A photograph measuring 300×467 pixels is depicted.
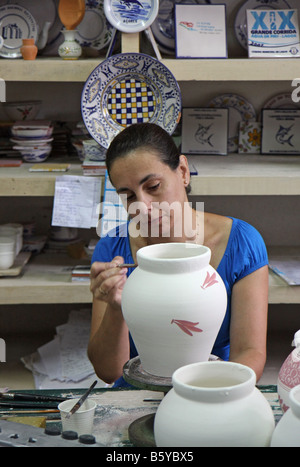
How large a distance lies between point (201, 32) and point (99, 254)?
1281 mm

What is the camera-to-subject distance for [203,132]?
9.53 feet

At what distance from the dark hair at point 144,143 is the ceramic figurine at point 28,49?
3.53 ft

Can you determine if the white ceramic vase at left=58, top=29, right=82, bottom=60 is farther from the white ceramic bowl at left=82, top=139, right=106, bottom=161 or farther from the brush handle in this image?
the brush handle

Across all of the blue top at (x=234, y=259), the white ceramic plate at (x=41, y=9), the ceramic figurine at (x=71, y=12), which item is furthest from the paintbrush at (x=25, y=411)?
the white ceramic plate at (x=41, y=9)

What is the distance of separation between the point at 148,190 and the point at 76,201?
102cm

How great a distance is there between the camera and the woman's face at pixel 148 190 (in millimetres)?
1504

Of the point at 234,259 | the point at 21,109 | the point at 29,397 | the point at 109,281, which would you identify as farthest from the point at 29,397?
the point at 21,109

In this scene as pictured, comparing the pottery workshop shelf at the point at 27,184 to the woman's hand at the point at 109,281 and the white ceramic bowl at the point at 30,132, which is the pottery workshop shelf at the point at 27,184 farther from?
the woman's hand at the point at 109,281

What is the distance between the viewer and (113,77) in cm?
249

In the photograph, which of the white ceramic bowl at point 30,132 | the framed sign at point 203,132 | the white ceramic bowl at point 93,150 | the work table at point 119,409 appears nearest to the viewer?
the work table at point 119,409

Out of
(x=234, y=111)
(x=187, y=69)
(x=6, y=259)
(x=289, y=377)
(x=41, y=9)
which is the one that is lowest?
(x=6, y=259)

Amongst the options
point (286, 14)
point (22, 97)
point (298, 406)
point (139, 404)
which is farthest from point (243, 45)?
point (298, 406)

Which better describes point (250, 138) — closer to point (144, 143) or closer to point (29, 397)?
point (144, 143)

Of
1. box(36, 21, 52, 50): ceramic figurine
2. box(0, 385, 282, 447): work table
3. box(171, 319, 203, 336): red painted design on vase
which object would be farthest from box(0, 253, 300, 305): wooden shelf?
box(171, 319, 203, 336): red painted design on vase
